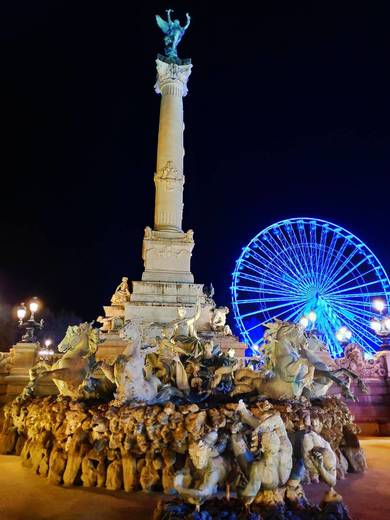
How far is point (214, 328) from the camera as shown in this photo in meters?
16.2

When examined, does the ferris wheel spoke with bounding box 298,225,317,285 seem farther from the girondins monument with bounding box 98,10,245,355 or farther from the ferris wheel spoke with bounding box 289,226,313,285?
the girondins monument with bounding box 98,10,245,355

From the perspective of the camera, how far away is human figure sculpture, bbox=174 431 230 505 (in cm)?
491

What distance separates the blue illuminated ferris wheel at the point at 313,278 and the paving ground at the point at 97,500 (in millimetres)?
18961

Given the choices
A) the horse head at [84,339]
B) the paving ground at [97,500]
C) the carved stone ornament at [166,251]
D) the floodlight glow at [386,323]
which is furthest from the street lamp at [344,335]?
the horse head at [84,339]

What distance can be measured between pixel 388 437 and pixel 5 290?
39133mm

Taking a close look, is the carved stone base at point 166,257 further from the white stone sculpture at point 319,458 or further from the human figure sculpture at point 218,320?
the white stone sculpture at point 319,458

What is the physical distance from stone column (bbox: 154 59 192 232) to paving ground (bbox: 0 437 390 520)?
12640 millimetres

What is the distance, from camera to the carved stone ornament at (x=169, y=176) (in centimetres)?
1894

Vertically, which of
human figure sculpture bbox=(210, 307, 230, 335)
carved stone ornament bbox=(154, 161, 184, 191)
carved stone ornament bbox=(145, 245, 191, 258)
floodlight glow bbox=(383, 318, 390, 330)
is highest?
carved stone ornament bbox=(154, 161, 184, 191)

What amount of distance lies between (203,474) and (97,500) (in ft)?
6.29

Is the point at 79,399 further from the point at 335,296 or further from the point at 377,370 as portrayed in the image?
the point at 335,296

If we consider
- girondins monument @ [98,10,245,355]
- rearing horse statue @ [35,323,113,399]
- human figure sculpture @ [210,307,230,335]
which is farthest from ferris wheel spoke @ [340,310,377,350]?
rearing horse statue @ [35,323,113,399]

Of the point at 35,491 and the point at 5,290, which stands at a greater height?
the point at 5,290

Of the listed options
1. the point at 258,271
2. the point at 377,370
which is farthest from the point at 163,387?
the point at 258,271
